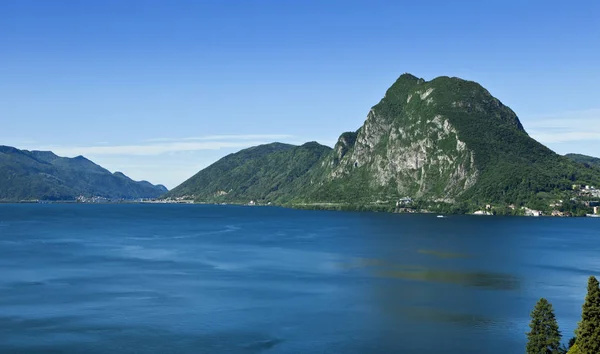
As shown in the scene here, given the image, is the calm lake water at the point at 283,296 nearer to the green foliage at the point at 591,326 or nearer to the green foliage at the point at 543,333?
the green foliage at the point at 543,333

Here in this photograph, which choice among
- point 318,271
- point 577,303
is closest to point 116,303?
point 318,271

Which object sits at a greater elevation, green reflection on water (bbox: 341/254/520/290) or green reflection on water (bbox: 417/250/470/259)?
green reflection on water (bbox: 417/250/470/259)

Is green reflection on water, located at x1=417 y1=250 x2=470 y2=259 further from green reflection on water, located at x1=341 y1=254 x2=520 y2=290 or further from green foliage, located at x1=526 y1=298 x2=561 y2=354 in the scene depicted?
green foliage, located at x1=526 y1=298 x2=561 y2=354

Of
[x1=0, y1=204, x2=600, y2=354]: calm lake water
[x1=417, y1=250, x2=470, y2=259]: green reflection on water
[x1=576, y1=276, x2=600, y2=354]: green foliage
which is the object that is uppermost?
[x1=576, y1=276, x2=600, y2=354]: green foliage

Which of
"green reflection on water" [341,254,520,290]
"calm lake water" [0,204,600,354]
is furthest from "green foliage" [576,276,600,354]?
"green reflection on water" [341,254,520,290]

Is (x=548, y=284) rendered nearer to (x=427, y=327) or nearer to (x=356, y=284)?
(x=356, y=284)
